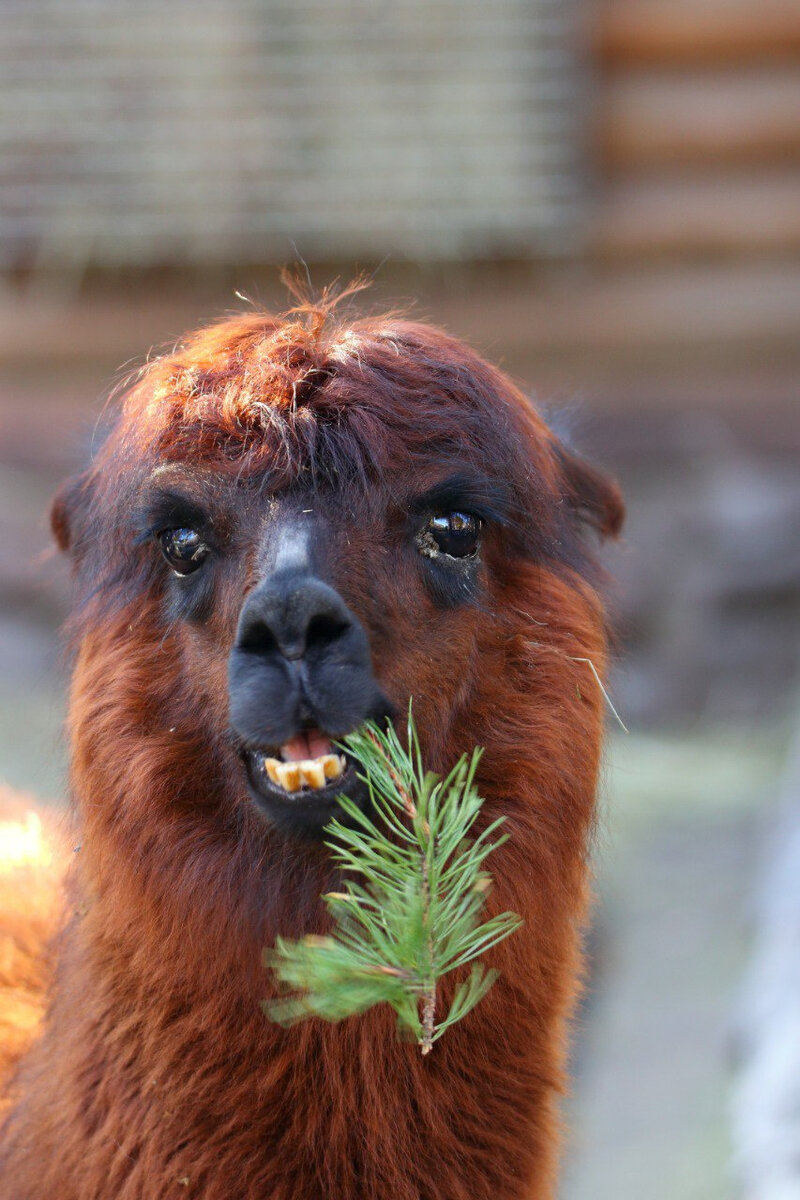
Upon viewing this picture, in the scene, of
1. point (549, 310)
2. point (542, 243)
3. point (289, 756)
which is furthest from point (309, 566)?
point (549, 310)

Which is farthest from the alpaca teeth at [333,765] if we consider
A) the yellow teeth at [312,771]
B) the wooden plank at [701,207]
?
the wooden plank at [701,207]

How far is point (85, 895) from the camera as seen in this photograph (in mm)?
2420

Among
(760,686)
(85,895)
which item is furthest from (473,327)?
(85,895)

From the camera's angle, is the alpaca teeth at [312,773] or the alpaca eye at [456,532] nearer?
the alpaca teeth at [312,773]

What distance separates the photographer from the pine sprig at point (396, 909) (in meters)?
1.82

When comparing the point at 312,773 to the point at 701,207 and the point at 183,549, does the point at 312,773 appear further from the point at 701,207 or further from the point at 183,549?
the point at 701,207

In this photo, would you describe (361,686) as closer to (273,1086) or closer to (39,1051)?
(273,1086)

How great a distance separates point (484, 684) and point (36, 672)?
6.30 metres

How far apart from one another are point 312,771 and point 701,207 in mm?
6448

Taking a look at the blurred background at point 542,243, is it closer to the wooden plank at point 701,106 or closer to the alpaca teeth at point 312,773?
the wooden plank at point 701,106

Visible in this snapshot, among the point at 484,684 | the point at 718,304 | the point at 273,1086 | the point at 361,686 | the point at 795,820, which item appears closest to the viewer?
the point at 361,686

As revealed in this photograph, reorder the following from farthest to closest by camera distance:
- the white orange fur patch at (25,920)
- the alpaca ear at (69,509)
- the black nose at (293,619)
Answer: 1. the white orange fur patch at (25,920)
2. the alpaca ear at (69,509)
3. the black nose at (293,619)

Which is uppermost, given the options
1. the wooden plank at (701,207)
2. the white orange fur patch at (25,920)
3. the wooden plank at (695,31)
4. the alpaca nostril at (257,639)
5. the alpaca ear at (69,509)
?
the wooden plank at (695,31)

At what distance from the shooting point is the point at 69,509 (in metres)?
2.79
